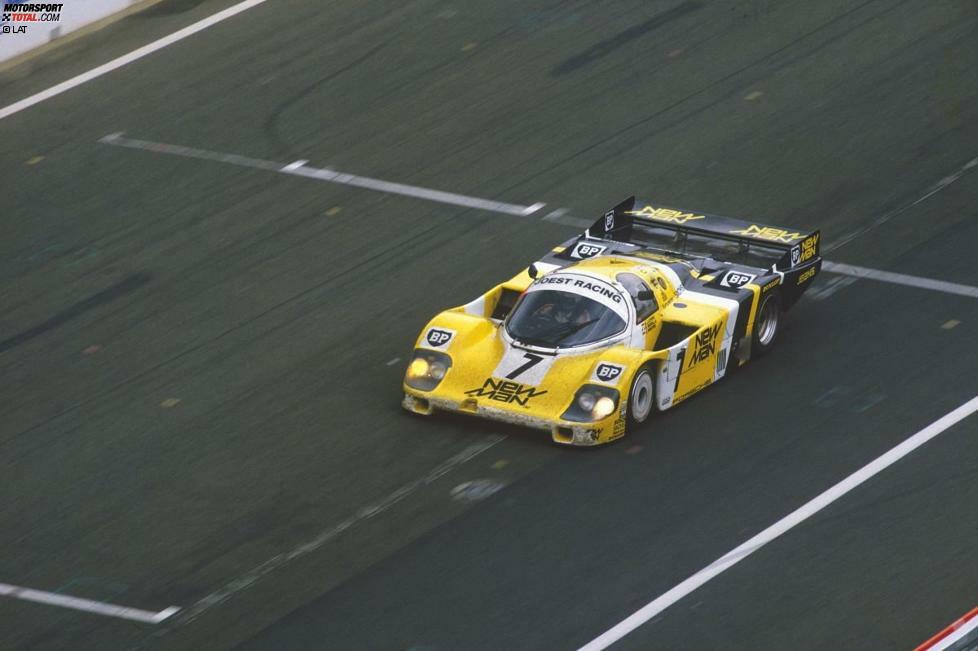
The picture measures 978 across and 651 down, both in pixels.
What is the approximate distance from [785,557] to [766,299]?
167 inches

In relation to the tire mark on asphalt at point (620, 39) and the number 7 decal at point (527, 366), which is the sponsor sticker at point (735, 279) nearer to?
the number 7 decal at point (527, 366)

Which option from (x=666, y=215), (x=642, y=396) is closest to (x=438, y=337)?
(x=642, y=396)

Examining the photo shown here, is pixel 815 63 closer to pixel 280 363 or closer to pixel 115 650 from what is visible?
pixel 280 363

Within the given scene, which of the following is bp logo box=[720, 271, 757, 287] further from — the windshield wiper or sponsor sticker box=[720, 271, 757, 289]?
the windshield wiper

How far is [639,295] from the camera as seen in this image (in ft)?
63.5

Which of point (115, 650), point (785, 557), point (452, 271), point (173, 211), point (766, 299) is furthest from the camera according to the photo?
point (173, 211)

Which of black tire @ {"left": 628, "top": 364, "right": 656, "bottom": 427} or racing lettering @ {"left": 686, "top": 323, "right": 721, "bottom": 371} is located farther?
racing lettering @ {"left": 686, "top": 323, "right": 721, "bottom": 371}

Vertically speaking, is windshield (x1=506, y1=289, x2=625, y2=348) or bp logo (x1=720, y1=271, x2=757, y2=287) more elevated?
windshield (x1=506, y1=289, x2=625, y2=348)

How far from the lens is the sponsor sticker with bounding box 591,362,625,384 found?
18375mm

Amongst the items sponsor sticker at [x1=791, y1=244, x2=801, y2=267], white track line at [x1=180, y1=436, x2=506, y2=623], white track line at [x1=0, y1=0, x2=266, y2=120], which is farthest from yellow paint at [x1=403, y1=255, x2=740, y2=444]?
white track line at [x1=0, y1=0, x2=266, y2=120]

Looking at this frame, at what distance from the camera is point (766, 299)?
2025cm

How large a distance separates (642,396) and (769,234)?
11.2ft

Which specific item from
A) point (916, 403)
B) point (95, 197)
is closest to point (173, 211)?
point (95, 197)

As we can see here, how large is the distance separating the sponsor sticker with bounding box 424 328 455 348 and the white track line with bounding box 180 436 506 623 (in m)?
1.14
